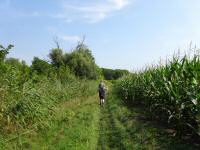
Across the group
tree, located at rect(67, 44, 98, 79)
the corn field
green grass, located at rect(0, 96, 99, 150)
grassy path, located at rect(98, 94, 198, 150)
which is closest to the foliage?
tree, located at rect(67, 44, 98, 79)

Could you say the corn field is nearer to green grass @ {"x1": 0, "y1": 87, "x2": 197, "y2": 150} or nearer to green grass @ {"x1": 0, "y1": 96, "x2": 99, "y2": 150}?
green grass @ {"x1": 0, "y1": 87, "x2": 197, "y2": 150}

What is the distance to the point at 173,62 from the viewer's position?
13531mm

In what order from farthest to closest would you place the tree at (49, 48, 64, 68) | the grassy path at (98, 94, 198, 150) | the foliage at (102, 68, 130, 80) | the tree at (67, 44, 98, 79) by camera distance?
1. the foliage at (102, 68, 130, 80)
2. the tree at (49, 48, 64, 68)
3. the tree at (67, 44, 98, 79)
4. the grassy path at (98, 94, 198, 150)

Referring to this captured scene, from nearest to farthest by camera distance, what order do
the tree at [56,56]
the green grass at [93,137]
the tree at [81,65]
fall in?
the green grass at [93,137], the tree at [81,65], the tree at [56,56]

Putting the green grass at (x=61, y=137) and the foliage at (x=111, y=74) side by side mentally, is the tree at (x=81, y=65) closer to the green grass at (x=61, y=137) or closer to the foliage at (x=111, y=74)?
the green grass at (x=61, y=137)

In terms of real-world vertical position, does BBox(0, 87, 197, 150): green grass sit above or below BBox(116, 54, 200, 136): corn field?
below

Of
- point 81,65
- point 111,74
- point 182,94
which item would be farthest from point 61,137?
point 111,74

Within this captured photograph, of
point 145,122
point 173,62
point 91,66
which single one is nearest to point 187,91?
point 173,62

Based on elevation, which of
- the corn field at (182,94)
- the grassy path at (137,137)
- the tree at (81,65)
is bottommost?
the grassy path at (137,137)

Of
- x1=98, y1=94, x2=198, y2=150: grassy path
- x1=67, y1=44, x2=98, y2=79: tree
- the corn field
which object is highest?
x1=67, y1=44, x2=98, y2=79: tree

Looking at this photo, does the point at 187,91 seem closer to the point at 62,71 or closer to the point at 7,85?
the point at 7,85

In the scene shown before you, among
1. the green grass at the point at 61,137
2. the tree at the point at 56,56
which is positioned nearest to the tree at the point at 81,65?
the tree at the point at 56,56

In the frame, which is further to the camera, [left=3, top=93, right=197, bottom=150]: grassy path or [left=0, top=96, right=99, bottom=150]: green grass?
[left=0, top=96, right=99, bottom=150]: green grass

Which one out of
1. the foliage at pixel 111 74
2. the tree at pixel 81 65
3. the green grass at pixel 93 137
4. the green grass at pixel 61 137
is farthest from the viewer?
the foliage at pixel 111 74
